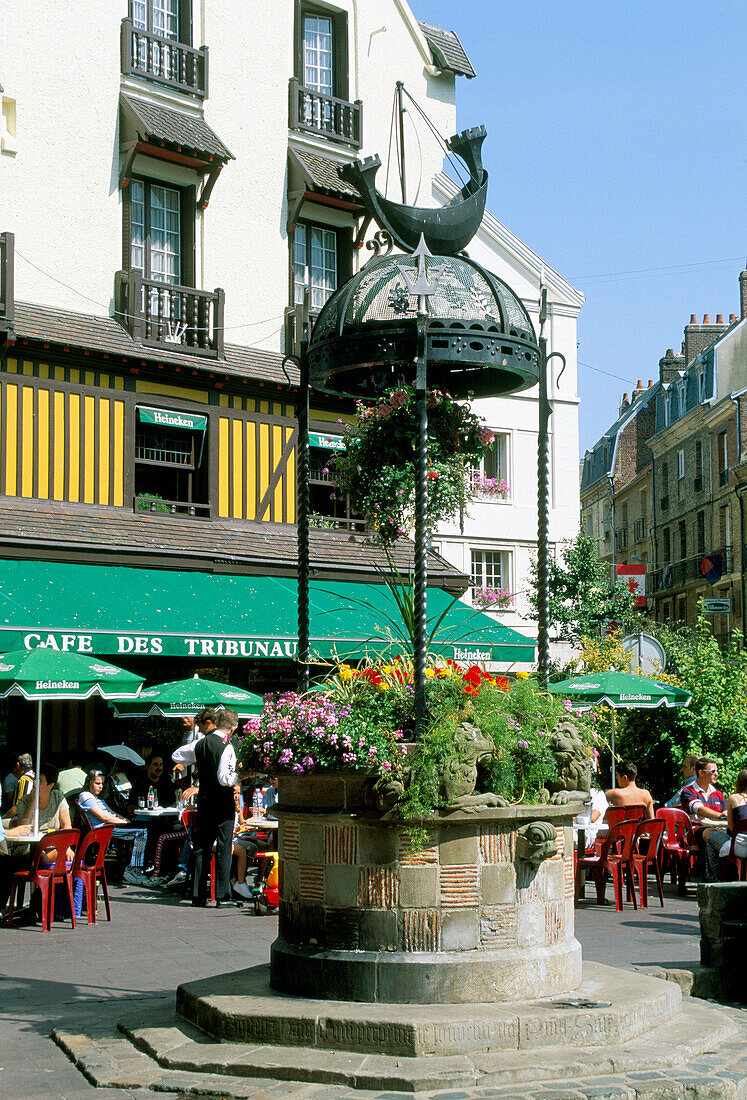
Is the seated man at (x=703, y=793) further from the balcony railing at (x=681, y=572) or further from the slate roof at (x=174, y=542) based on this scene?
the balcony railing at (x=681, y=572)

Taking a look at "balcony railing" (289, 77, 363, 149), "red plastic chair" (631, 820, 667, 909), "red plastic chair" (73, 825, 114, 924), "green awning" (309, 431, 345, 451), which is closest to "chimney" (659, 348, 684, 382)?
"balcony railing" (289, 77, 363, 149)

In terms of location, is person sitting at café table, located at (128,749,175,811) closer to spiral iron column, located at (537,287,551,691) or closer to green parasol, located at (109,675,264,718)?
green parasol, located at (109,675,264,718)

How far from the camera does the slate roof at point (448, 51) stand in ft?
85.1

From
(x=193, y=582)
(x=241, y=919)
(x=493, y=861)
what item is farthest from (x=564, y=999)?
(x=193, y=582)

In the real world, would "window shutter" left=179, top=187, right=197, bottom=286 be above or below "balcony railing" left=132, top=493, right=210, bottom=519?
above

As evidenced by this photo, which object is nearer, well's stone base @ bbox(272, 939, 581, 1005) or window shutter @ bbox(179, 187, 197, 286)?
well's stone base @ bbox(272, 939, 581, 1005)

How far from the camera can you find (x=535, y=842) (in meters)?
6.59

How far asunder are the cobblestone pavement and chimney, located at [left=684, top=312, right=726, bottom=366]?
43.0 m

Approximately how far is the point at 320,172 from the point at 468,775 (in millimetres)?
17784

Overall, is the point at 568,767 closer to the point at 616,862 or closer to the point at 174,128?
the point at 616,862

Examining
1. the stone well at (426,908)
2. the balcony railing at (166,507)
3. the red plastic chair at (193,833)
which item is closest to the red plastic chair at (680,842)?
the red plastic chair at (193,833)

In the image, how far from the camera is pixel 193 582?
19.5 meters

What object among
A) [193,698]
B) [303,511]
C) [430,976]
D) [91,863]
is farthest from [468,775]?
[193,698]

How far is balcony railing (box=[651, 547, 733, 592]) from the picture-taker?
47375mm
